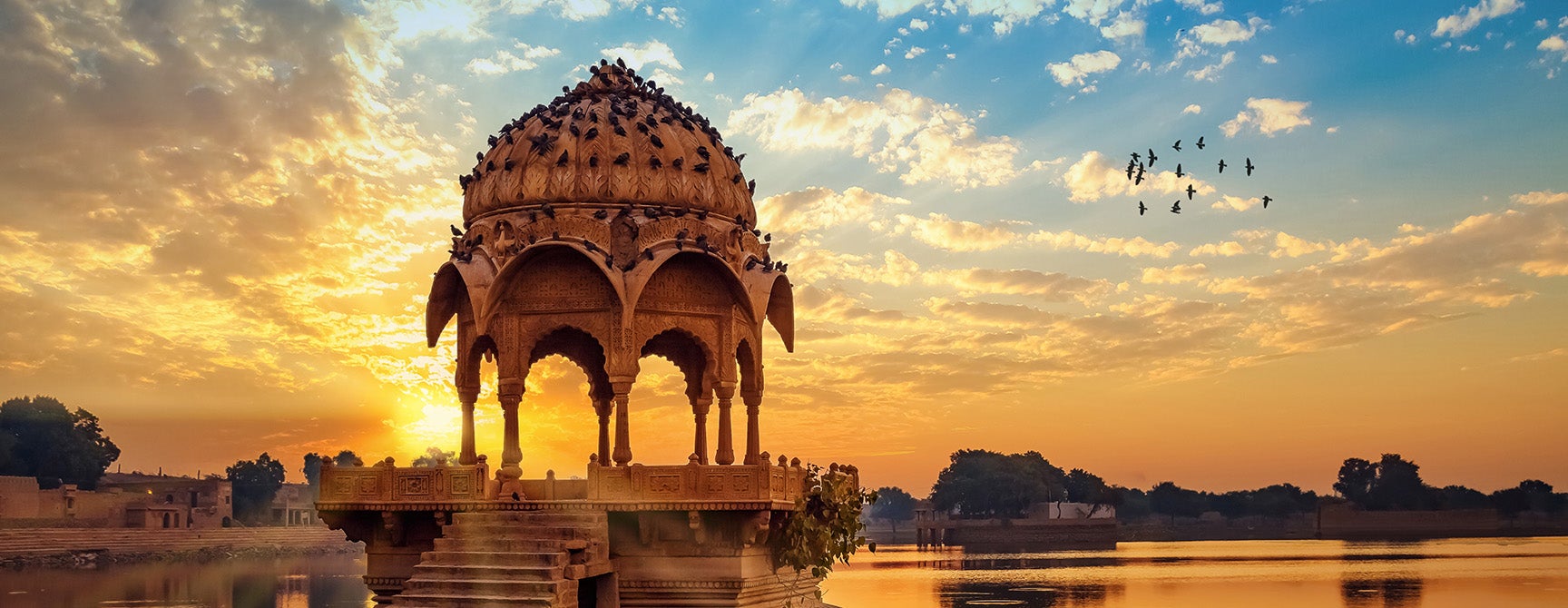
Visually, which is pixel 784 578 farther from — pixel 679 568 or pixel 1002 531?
pixel 1002 531

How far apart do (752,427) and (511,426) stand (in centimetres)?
317

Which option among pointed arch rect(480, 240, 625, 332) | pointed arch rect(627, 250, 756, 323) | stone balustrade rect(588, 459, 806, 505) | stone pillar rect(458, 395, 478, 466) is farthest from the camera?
stone pillar rect(458, 395, 478, 466)

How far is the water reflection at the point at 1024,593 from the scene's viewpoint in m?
54.5

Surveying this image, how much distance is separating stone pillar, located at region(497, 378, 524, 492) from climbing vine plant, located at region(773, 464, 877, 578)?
336 cm

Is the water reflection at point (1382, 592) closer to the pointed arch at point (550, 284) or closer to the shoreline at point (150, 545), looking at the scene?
the pointed arch at point (550, 284)

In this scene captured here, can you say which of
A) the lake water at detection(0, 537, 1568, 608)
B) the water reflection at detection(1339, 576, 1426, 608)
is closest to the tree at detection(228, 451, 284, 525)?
the lake water at detection(0, 537, 1568, 608)

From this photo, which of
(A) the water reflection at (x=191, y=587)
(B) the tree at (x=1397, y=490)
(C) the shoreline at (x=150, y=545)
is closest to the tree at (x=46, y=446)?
(C) the shoreline at (x=150, y=545)

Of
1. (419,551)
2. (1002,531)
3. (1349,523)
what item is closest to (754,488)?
(419,551)

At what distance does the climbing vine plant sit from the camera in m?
18.5

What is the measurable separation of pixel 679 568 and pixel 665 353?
5.74m

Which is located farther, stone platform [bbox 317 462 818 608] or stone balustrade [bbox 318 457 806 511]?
stone balustrade [bbox 318 457 806 511]

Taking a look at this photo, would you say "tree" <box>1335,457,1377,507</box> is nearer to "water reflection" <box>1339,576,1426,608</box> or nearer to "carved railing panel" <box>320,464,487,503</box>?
"water reflection" <box>1339,576,1426,608</box>

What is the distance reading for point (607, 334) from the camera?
1866 cm

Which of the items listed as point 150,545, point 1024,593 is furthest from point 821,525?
point 150,545
